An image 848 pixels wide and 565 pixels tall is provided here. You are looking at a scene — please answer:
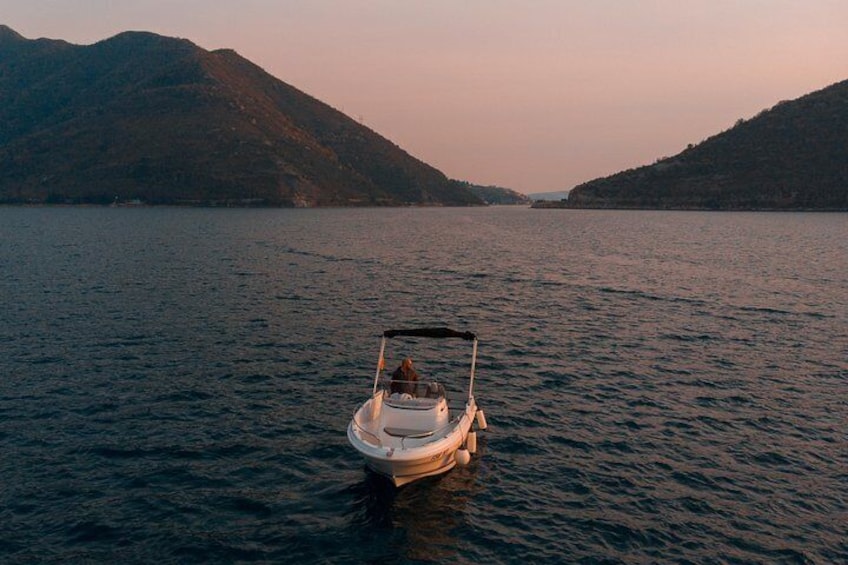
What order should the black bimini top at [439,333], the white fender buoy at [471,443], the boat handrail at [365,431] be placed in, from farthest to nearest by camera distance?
the black bimini top at [439,333]
the white fender buoy at [471,443]
the boat handrail at [365,431]

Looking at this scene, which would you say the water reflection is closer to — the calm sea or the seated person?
the calm sea

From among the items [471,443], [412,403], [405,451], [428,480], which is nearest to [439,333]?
[412,403]

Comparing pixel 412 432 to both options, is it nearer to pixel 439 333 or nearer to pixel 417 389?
pixel 417 389

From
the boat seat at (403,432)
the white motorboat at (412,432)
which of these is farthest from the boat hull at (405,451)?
the boat seat at (403,432)

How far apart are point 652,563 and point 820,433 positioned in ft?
44.3

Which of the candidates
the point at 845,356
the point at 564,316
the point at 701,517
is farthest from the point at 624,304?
the point at 701,517

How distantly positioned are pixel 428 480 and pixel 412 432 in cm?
184

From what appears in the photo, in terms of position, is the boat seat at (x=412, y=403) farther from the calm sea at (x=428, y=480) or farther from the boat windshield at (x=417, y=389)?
the calm sea at (x=428, y=480)

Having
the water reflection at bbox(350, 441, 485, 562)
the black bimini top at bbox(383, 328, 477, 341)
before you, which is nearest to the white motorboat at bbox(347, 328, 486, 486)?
the black bimini top at bbox(383, 328, 477, 341)

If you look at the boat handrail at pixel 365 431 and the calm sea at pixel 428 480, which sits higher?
the boat handrail at pixel 365 431

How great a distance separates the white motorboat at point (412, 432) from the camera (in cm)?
1741

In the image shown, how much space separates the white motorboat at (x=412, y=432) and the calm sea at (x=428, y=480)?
3.34 feet

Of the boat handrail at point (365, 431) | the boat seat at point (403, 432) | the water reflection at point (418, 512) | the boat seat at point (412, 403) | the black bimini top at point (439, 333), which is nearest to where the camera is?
the water reflection at point (418, 512)

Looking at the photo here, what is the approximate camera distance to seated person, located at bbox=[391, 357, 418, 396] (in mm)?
22513
